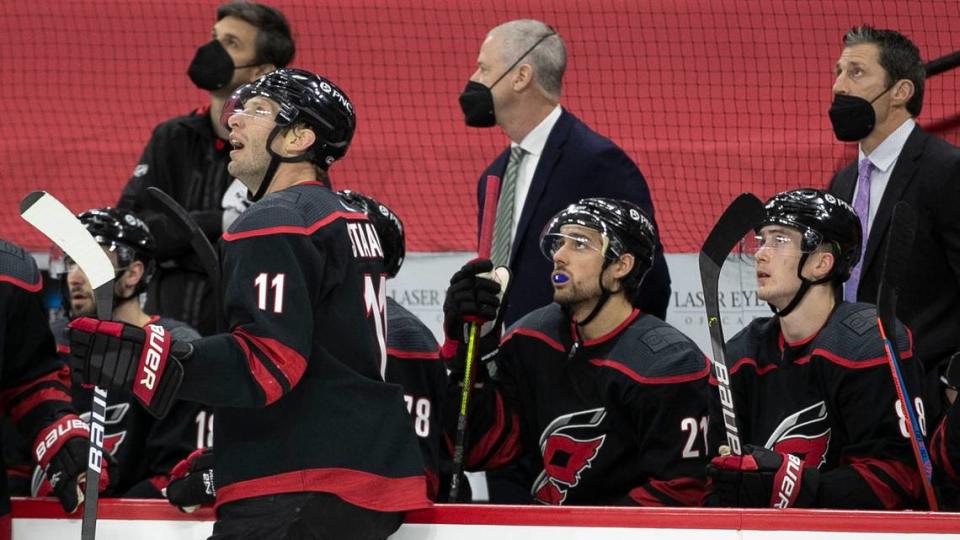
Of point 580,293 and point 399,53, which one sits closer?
point 580,293

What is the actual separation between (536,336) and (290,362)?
4.43ft

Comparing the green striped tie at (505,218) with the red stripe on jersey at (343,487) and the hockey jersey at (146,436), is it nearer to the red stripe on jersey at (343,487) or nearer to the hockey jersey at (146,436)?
the hockey jersey at (146,436)

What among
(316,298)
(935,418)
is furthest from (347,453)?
(935,418)

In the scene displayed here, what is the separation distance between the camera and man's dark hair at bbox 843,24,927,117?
13.0 feet

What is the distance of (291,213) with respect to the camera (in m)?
2.41

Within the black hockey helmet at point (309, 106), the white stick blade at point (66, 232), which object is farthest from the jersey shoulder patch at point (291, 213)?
the white stick blade at point (66, 232)

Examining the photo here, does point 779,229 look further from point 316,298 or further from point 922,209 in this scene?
point 316,298

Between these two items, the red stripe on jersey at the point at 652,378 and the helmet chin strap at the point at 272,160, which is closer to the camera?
the helmet chin strap at the point at 272,160

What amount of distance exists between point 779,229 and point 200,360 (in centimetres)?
160

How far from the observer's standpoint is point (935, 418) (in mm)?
3498

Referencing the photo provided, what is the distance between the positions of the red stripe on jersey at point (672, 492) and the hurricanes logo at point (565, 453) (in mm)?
145

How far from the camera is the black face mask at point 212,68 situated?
4461mm

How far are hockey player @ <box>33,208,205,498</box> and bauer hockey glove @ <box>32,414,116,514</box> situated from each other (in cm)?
43

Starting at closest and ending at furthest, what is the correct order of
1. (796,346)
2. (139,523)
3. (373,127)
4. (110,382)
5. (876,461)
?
(110,382)
(139,523)
(876,461)
(796,346)
(373,127)
